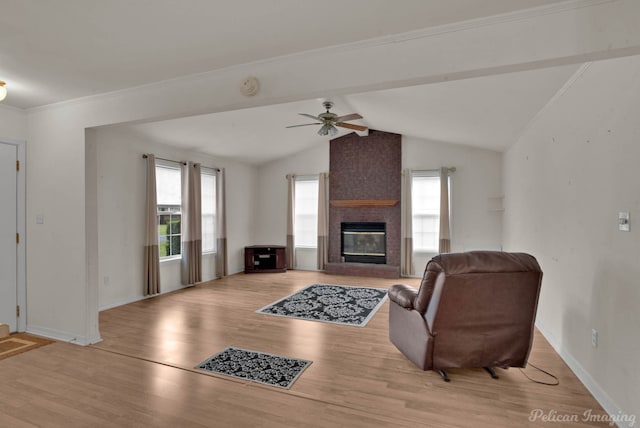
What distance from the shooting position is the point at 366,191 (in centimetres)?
741

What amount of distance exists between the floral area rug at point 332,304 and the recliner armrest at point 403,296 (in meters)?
1.12

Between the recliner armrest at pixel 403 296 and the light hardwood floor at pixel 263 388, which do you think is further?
the recliner armrest at pixel 403 296

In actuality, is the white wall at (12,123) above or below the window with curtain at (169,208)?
above

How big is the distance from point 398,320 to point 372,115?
370cm

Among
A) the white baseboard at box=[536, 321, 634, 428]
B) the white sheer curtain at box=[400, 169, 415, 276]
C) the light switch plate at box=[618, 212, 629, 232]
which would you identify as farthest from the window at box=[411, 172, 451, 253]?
the light switch plate at box=[618, 212, 629, 232]

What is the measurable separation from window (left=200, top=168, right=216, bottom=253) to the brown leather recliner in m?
5.19

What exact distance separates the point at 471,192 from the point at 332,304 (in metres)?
3.75

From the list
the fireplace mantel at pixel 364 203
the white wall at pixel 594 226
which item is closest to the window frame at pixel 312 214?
the fireplace mantel at pixel 364 203

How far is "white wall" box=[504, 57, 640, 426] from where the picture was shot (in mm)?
2031

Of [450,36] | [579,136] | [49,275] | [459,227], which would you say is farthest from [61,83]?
[459,227]

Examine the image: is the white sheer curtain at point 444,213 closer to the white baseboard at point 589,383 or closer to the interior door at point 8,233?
the white baseboard at point 589,383

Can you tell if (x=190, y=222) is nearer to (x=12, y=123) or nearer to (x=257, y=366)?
(x=12, y=123)

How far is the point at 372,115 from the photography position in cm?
565

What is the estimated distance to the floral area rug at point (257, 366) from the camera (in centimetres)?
273
